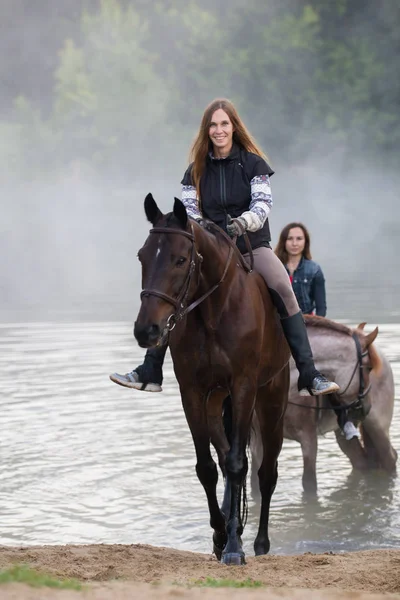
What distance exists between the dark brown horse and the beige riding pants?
0.08m

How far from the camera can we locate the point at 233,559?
6586 millimetres

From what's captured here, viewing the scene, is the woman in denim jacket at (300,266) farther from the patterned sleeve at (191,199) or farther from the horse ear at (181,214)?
the horse ear at (181,214)

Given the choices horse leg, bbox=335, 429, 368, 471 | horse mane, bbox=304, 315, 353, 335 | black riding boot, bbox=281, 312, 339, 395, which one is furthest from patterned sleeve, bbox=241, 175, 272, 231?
horse leg, bbox=335, 429, 368, 471

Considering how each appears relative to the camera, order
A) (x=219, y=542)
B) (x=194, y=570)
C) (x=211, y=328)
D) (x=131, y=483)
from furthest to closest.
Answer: (x=131, y=483)
(x=219, y=542)
(x=211, y=328)
(x=194, y=570)

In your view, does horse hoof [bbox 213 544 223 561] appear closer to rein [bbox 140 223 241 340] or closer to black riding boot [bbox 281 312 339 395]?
black riding boot [bbox 281 312 339 395]

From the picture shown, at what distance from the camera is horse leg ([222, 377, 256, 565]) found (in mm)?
6637

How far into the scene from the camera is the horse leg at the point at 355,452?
10.6 meters

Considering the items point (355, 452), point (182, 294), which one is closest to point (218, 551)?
point (182, 294)

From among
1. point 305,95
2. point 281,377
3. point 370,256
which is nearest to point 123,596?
point 281,377

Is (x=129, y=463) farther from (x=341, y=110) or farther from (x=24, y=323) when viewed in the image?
(x=341, y=110)

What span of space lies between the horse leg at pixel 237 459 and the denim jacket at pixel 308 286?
13.2ft

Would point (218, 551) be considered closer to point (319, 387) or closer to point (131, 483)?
point (319, 387)

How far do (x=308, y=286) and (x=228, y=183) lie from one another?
3.56 metres

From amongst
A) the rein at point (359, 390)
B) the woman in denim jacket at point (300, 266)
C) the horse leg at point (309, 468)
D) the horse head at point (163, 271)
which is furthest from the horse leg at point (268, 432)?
the woman in denim jacket at point (300, 266)
